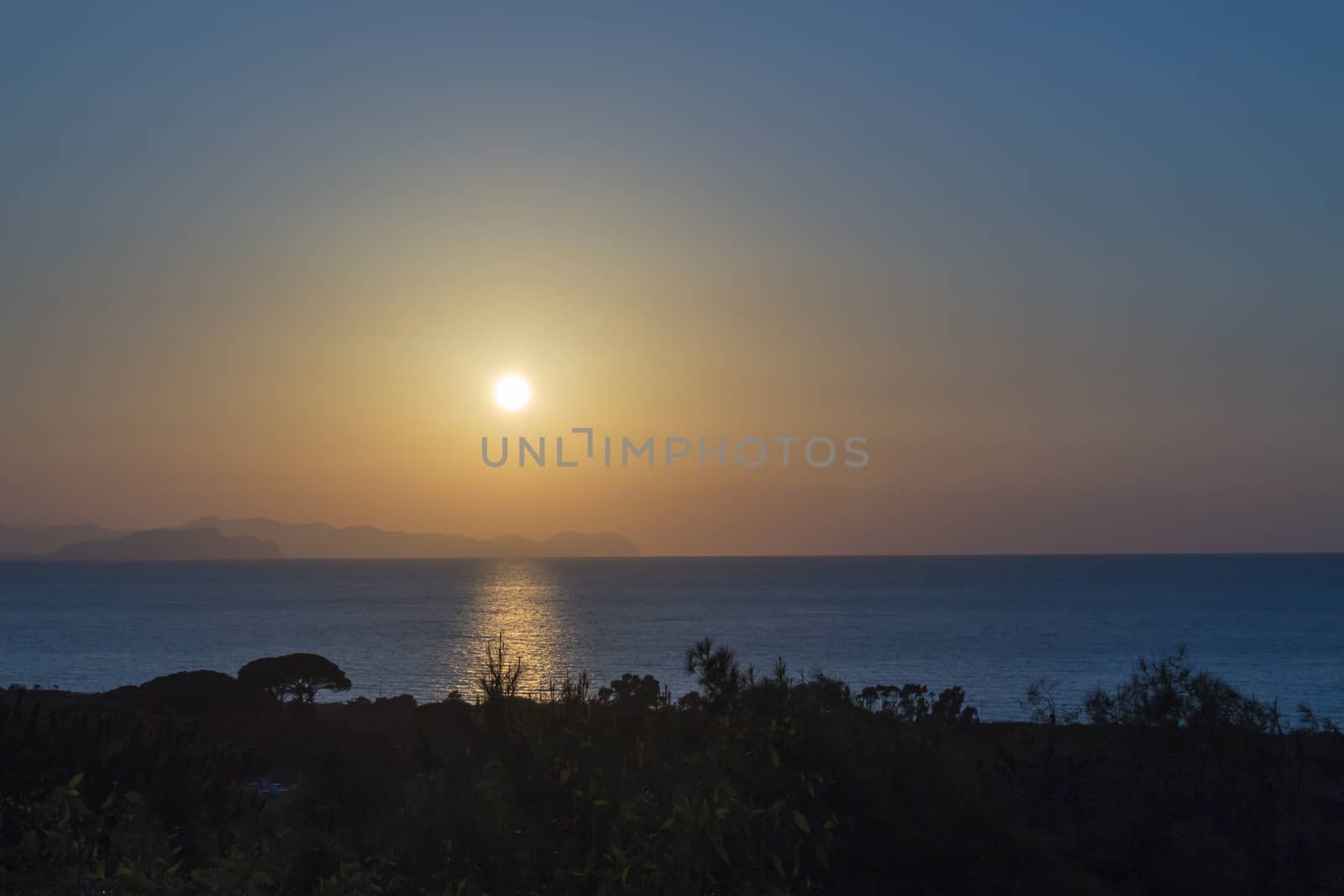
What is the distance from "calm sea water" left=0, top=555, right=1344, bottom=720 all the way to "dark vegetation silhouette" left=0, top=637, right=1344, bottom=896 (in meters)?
32.3

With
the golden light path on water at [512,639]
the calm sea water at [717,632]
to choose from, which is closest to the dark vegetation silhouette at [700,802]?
the golden light path on water at [512,639]

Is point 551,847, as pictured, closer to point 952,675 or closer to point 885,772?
point 885,772

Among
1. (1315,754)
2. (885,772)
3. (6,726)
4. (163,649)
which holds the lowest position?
(163,649)

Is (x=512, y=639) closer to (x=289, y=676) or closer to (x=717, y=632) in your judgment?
(x=717, y=632)

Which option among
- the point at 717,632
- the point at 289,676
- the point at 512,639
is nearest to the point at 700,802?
the point at 289,676

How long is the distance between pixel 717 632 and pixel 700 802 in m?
93.7

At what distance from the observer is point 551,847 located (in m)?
5.52

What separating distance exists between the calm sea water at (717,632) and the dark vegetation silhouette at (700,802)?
32.3 metres

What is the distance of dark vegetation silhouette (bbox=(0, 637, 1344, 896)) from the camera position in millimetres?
5000

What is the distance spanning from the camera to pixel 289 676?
104 ft

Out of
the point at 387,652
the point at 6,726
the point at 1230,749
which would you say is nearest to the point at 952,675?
the point at 387,652

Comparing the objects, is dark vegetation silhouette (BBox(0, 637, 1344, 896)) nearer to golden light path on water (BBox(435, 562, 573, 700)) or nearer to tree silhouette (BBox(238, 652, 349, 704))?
tree silhouette (BBox(238, 652, 349, 704))

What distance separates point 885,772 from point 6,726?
7.40 m

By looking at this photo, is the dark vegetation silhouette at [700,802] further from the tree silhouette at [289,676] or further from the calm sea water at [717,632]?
the calm sea water at [717,632]
